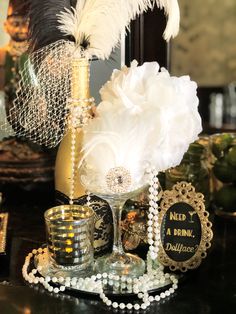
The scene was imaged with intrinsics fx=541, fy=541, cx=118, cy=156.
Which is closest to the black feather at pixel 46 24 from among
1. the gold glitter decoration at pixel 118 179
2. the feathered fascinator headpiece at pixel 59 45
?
the feathered fascinator headpiece at pixel 59 45

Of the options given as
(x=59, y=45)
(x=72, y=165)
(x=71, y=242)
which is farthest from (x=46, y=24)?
(x=71, y=242)

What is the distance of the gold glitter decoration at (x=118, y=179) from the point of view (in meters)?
0.67

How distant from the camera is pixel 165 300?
665 millimetres

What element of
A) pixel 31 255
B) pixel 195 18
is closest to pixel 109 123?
pixel 31 255

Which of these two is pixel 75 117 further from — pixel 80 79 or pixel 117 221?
pixel 117 221

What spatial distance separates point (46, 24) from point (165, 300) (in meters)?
0.44

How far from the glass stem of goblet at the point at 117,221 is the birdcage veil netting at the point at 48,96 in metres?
0.14

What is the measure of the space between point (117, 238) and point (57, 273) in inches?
3.7

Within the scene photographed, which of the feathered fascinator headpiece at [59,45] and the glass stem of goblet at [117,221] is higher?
the feathered fascinator headpiece at [59,45]

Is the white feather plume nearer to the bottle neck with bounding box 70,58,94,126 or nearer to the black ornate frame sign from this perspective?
the bottle neck with bounding box 70,58,94,126

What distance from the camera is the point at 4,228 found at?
2.80 ft

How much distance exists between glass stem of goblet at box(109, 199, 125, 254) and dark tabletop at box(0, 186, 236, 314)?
96 millimetres

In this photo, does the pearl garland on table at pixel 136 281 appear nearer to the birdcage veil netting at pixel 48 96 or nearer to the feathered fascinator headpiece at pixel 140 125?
the feathered fascinator headpiece at pixel 140 125

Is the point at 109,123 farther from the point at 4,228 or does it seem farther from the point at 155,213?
the point at 4,228
